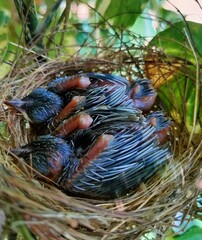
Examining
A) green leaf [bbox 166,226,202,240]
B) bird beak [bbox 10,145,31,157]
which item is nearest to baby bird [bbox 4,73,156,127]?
bird beak [bbox 10,145,31,157]

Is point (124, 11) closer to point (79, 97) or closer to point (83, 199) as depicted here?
point (79, 97)

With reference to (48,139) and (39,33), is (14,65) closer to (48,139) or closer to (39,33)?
(39,33)

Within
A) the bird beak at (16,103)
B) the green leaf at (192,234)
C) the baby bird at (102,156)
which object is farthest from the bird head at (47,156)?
the green leaf at (192,234)

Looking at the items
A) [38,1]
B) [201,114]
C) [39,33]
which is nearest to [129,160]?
[201,114]

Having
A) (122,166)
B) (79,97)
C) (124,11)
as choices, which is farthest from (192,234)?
(124,11)

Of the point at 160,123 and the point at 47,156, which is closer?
the point at 47,156

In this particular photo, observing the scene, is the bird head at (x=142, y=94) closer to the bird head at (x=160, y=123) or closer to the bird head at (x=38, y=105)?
the bird head at (x=160, y=123)
